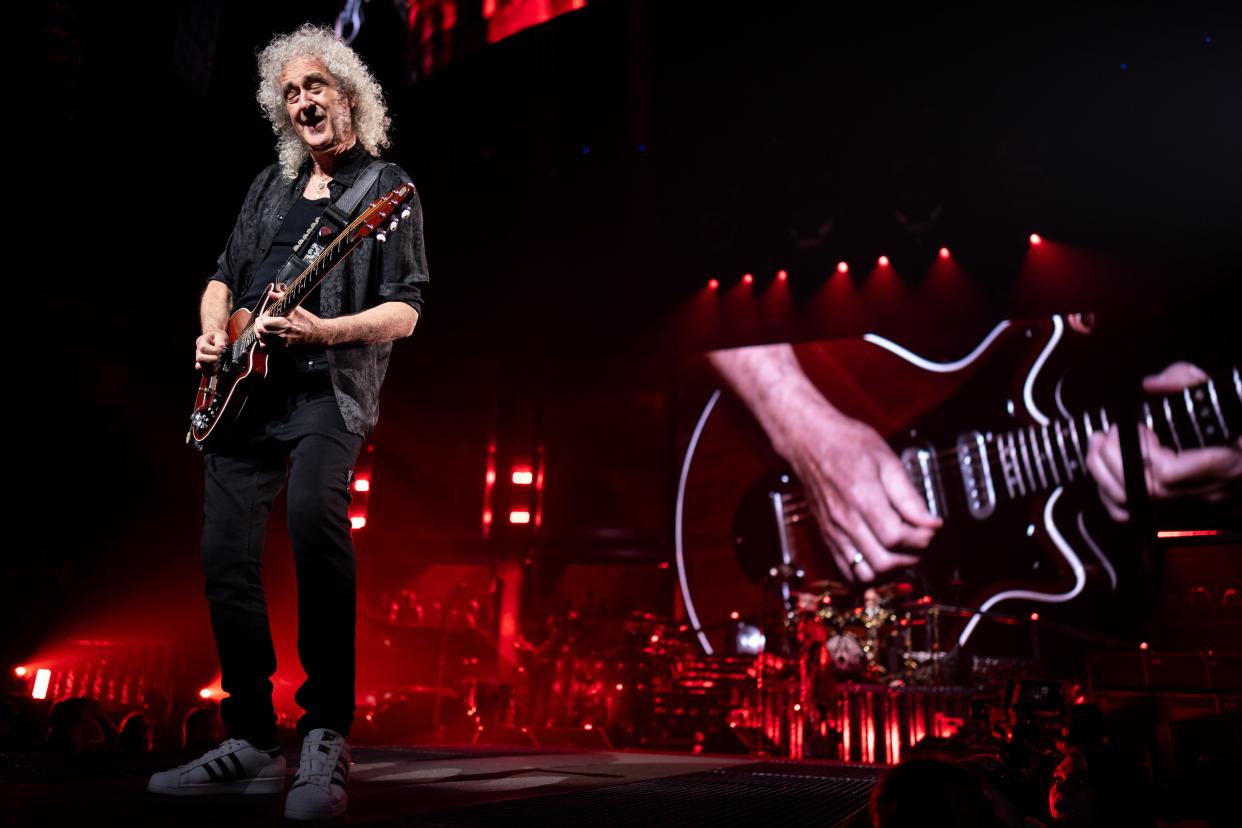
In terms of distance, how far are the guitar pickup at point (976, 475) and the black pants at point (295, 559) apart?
9449 millimetres

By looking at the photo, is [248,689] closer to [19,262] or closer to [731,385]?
[19,262]

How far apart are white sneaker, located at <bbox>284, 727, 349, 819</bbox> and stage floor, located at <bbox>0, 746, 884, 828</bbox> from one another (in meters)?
0.04

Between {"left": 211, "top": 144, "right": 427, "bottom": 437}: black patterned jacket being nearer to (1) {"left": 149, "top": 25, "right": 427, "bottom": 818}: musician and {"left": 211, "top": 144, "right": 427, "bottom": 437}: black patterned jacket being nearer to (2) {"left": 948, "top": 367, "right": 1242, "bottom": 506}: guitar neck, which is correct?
(1) {"left": 149, "top": 25, "right": 427, "bottom": 818}: musician

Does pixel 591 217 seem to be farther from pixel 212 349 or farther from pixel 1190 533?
pixel 212 349

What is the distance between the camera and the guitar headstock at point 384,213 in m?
1.96

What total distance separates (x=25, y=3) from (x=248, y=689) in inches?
218

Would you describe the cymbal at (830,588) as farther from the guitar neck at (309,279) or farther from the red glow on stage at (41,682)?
the guitar neck at (309,279)

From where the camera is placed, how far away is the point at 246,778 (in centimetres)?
176

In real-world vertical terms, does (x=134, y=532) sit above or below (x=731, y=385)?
below

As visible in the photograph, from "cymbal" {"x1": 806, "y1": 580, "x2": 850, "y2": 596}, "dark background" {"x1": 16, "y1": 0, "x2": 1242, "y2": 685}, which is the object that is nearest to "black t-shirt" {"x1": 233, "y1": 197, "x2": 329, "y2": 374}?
"dark background" {"x1": 16, "y1": 0, "x2": 1242, "y2": 685}

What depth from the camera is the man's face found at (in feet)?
7.06

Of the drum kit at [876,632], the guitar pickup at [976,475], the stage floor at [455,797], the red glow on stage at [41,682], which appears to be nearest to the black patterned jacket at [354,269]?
the stage floor at [455,797]

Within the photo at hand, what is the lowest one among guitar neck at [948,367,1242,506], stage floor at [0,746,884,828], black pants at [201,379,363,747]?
stage floor at [0,746,884,828]

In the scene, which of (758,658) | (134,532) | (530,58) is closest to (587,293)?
(530,58)
